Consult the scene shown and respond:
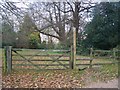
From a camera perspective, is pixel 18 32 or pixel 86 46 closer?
pixel 18 32

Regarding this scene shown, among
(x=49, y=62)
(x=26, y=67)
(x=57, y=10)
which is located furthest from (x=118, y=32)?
(x=26, y=67)

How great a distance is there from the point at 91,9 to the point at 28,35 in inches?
26.8

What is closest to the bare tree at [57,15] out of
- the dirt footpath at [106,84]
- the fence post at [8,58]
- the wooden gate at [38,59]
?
the wooden gate at [38,59]

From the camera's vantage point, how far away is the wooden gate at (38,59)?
170 cm

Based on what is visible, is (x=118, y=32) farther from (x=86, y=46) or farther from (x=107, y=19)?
(x=86, y=46)

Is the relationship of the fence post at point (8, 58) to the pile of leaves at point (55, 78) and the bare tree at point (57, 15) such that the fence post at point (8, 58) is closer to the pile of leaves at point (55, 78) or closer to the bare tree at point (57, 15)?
the pile of leaves at point (55, 78)

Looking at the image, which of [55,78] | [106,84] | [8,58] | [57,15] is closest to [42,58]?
[55,78]

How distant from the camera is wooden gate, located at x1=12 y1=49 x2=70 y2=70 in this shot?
1703 mm

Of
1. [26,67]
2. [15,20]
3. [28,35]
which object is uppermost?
[15,20]

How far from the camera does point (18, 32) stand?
62.0 inches

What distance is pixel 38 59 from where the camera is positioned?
5.83 feet

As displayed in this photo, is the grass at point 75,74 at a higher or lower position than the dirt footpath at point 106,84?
higher

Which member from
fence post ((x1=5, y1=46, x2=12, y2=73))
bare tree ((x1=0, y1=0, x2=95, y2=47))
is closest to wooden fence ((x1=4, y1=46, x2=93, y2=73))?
fence post ((x1=5, y1=46, x2=12, y2=73))

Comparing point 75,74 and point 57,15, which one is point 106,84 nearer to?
point 75,74
